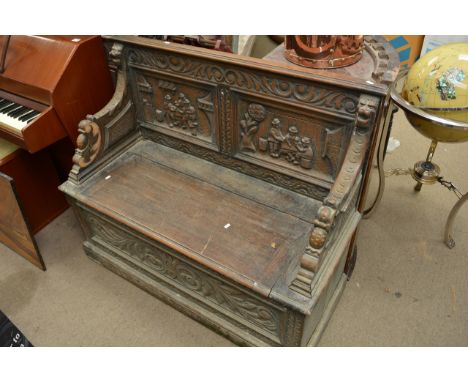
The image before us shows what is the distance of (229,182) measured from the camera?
2178 millimetres

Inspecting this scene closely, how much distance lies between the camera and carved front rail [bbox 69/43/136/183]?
6.91 feet

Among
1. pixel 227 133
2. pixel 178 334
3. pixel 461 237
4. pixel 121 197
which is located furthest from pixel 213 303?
pixel 461 237

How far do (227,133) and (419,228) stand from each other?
4.89 ft

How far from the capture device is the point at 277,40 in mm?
2773

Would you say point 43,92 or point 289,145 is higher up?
point 43,92

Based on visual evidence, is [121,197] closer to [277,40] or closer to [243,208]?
[243,208]

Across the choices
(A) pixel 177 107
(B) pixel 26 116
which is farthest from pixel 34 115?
(A) pixel 177 107

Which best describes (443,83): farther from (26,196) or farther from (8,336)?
(26,196)

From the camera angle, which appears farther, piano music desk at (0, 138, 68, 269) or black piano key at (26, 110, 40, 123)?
piano music desk at (0, 138, 68, 269)

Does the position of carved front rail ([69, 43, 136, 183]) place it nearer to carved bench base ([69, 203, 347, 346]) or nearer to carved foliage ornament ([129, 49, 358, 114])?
carved foliage ornament ([129, 49, 358, 114])

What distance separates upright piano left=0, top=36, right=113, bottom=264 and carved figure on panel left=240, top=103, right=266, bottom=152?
0.93 metres

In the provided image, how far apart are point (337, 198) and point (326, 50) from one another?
699 millimetres

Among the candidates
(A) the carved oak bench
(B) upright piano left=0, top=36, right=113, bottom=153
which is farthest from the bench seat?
(B) upright piano left=0, top=36, right=113, bottom=153

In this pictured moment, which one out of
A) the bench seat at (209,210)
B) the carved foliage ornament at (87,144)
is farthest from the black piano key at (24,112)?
the bench seat at (209,210)
